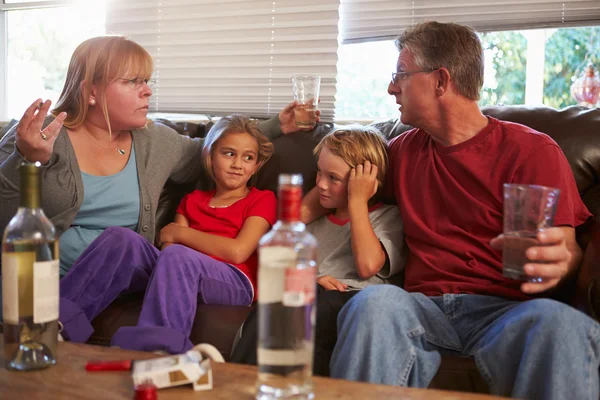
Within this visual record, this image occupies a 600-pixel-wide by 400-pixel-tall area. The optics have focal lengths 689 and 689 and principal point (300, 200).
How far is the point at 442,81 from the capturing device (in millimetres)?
2064

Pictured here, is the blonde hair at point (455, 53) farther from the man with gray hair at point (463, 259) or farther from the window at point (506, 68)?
the window at point (506, 68)

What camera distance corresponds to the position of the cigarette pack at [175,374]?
116 centimetres

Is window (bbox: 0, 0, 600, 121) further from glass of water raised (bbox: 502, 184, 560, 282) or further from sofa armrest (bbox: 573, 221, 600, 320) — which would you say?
glass of water raised (bbox: 502, 184, 560, 282)

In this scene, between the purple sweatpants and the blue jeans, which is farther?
the purple sweatpants

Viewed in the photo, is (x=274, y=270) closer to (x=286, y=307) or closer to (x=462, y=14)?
(x=286, y=307)

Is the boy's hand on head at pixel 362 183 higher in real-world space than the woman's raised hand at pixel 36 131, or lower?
lower

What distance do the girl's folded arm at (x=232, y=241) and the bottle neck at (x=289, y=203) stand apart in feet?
3.92

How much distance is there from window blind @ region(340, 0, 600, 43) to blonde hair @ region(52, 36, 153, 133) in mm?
1049

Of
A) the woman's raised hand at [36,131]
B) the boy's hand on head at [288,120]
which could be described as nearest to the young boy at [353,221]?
the boy's hand on head at [288,120]

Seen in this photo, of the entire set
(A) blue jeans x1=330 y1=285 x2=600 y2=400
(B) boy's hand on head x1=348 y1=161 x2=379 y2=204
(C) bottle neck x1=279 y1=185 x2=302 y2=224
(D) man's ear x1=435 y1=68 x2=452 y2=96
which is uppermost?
(D) man's ear x1=435 y1=68 x2=452 y2=96

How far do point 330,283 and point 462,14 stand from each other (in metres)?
1.41

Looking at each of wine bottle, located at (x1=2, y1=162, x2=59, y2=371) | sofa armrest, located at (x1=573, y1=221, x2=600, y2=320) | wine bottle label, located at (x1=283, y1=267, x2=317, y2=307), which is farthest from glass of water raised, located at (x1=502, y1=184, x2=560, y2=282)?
wine bottle, located at (x1=2, y1=162, x2=59, y2=371)

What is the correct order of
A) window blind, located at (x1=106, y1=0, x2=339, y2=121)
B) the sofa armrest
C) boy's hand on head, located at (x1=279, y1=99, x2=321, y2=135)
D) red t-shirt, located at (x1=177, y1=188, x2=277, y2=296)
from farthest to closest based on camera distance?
window blind, located at (x1=106, y1=0, x2=339, y2=121), boy's hand on head, located at (x1=279, y1=99, x2=321, y2=135), red t-shirt, located at (x1=177, y1=188, x2=277, y2=296), the sofa armrest

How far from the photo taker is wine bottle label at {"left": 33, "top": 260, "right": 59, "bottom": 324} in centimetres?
119
